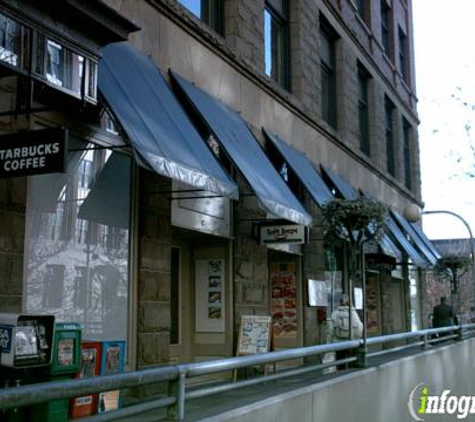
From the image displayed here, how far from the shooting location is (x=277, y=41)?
48.4 feet

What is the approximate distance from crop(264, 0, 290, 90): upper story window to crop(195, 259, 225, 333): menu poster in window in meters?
4.79

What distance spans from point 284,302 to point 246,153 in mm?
4377

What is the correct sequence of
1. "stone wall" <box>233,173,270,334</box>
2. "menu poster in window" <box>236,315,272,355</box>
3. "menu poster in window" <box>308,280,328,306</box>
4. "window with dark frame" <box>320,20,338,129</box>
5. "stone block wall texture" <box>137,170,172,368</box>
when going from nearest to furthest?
"stone block wall texture" <box>137,170,172,368</box> → "menu poster in window" <box>236,315,272,355</box> → "stone wall" <box>233,173,270,334</box> → "menu poster in window" <box>308,280,328,306</box> → "window with dark frame" <box>320,20,338,129</box>

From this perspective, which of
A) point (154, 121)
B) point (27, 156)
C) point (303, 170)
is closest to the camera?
point (27, 156)

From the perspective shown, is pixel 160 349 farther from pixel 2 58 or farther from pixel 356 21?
pixel 356 21

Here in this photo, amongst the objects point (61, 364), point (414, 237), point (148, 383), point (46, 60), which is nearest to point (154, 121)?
point (46, 60)

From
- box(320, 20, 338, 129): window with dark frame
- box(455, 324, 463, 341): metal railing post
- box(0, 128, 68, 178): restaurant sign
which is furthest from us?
box(320, 20, 338, 129): window with dark frame

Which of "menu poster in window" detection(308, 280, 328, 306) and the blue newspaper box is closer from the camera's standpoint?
the blue newspaper box

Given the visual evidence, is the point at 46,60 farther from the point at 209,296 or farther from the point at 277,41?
the point at 277,41

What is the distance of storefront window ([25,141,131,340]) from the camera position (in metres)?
6.84

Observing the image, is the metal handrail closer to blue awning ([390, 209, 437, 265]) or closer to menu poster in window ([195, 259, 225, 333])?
menu poster in window ([195, 259, 225, 333])

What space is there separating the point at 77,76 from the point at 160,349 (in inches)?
158

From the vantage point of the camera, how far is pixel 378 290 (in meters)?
20.0

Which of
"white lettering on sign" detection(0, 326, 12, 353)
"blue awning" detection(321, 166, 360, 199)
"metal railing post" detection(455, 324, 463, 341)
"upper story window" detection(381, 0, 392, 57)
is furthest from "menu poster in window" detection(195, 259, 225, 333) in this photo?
"upper story window" detection(381, 0, 392, 57)
